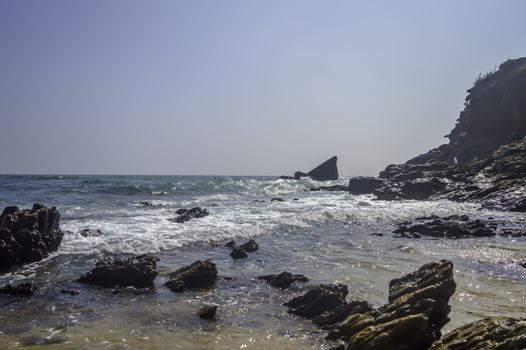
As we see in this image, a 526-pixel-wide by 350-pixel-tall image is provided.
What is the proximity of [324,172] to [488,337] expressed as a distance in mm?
104295

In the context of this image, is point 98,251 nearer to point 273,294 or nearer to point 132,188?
point 273,294

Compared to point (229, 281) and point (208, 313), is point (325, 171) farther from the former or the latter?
point (208, 313)

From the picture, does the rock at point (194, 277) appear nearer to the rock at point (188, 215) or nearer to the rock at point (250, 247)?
the rock at point (250, 247)

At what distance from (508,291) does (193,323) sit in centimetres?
763

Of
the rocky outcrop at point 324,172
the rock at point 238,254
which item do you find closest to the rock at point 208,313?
the rock at point 238,254

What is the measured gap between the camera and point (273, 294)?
1094 cm

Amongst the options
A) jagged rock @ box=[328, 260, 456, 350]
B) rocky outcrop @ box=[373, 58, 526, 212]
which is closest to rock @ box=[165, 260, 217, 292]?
jagged rock @ box=[328, 260, 456, 350]

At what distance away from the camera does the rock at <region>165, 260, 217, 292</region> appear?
37.4 ft

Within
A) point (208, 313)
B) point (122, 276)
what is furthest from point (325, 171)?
→ point (208, 313)

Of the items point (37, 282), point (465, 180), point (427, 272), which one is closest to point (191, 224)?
point (37, 282)

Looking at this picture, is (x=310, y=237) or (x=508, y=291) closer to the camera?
(x=508, y=291)

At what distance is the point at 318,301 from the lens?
945cm

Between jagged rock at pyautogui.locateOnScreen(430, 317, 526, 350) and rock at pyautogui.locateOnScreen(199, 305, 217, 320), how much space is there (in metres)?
4.66

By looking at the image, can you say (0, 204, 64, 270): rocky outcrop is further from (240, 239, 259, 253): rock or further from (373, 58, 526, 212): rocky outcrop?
(373, 58, 526, 212): rocky outcrop
